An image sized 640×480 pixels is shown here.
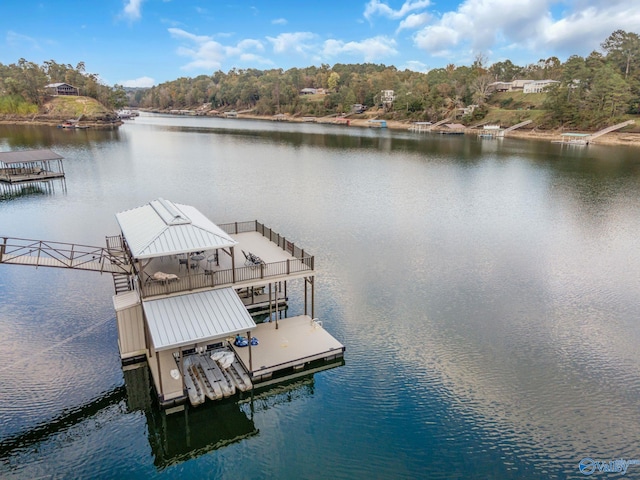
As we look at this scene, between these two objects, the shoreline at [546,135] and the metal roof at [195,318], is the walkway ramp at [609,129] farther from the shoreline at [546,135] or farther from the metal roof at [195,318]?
the metal roof at [195,318]

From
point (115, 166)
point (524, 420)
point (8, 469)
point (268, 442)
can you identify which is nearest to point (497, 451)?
point (524, 420)

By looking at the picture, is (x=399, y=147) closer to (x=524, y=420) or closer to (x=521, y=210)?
(x=521, y=210)

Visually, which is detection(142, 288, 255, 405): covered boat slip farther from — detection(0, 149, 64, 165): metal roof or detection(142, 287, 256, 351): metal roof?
detection(0, 149, 64, 165): metal roof

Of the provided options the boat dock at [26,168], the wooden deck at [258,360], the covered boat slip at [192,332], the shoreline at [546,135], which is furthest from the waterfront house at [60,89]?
the covered boat slip at [192,332]

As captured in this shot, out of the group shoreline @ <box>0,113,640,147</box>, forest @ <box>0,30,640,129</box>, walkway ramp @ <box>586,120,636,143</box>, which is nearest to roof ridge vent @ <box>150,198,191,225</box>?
shoreline @ <box>0,113,640,147</box>

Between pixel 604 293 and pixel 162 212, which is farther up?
pixel 162 212

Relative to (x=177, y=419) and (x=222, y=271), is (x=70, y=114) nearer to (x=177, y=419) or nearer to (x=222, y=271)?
(x=222, y=271)
